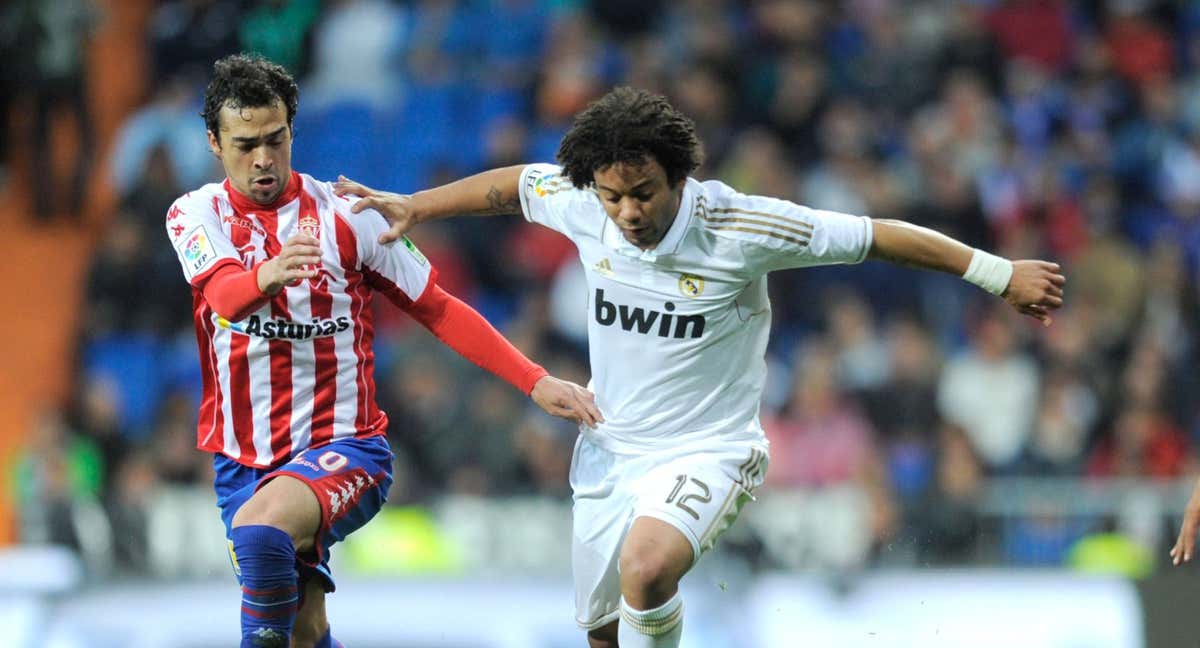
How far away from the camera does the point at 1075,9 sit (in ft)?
45.0

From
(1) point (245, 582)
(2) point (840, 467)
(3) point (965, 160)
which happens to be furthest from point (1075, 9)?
(1) point (245, 582)

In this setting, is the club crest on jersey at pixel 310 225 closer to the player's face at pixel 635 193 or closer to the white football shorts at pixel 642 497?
the player's face at pixel 635 193

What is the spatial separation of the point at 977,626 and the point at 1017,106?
5757 mm

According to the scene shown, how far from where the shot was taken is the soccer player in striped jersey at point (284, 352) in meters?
5.15

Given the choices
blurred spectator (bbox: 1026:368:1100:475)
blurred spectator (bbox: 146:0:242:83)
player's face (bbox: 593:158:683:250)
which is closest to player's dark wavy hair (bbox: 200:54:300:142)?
player's face (bbox: 593:158:683:250)

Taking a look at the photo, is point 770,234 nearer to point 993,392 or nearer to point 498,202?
point 498,202

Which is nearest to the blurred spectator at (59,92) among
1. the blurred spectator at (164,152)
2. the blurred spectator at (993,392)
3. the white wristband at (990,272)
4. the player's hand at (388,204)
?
the blurred spectator at (164,152)

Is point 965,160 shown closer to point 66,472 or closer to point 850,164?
point 850,164

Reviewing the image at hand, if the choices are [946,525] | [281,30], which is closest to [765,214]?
[946,525]

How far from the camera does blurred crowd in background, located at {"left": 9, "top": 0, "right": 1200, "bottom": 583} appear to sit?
1020 centimetres

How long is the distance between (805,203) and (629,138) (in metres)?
6.71

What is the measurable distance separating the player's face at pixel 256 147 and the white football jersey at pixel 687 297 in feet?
2.76

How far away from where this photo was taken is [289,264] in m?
4.87

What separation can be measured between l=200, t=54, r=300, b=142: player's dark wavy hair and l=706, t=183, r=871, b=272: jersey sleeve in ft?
4.46
